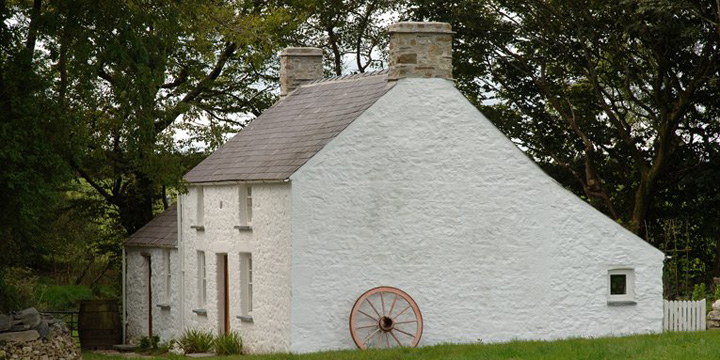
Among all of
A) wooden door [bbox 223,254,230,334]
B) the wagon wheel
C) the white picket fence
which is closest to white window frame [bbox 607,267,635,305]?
the white picket fence

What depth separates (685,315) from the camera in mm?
26062

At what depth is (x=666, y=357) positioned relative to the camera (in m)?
18.7

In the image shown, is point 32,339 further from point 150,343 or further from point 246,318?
point 150,343

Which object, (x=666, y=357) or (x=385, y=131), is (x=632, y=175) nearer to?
(x=385, y=131)

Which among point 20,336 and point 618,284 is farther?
point 618,284

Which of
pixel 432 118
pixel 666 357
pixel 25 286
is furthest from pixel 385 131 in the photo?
pixel 25 286

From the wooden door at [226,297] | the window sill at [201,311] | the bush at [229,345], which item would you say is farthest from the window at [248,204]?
the window sill at [201,311]

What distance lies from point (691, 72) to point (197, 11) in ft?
55.5

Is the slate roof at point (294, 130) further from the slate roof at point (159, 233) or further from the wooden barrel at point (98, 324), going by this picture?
the wooden barrel at point (98, 324)

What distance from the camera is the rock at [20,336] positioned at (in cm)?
2219

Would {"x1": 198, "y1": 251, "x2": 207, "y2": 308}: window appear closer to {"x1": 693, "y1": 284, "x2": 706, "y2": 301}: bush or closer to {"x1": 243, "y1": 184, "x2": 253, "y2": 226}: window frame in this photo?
{"x1": 243, "y1": 184, "x2": 253, "y2": 226}: window frame

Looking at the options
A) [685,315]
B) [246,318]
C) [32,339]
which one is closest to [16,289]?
[32,339]

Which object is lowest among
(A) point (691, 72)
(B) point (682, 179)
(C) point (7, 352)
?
(C) point (7, 352)

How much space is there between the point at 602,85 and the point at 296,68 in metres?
13.8
